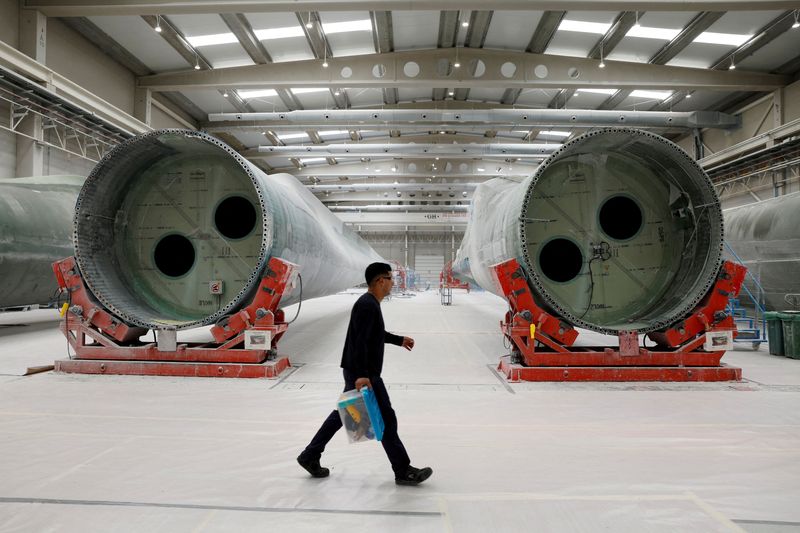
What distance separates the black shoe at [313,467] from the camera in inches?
87.3

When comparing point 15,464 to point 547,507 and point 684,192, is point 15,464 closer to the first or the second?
point 547,507

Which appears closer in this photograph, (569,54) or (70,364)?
(70,364)

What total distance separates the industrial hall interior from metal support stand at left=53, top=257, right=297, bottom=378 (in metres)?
0.03

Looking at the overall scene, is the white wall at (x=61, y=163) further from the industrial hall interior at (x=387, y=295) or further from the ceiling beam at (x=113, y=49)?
the ceiling beam at (x=113, y=49)

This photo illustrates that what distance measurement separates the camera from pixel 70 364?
4492mm

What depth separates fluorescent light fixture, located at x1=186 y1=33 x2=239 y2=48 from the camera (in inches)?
441

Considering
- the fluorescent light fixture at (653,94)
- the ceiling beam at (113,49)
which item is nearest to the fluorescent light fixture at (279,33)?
the ceiling beam at (113,49)

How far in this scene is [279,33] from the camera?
11.1 meters

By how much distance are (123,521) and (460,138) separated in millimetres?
19111

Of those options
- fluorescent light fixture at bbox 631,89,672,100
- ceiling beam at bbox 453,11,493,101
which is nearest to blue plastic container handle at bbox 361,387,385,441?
ceiling beam at bbox 453,11,493,101

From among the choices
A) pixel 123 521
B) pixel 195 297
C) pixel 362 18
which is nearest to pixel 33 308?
pixel 195 297

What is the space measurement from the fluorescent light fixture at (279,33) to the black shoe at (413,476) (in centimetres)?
1177

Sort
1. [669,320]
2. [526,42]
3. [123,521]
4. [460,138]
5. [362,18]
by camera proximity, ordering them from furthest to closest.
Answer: [460,138] < [526,42] < [362,18] < [669,320] < [123,521]

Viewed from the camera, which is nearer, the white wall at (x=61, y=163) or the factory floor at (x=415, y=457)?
the factory floor at (x=415, y=457)
